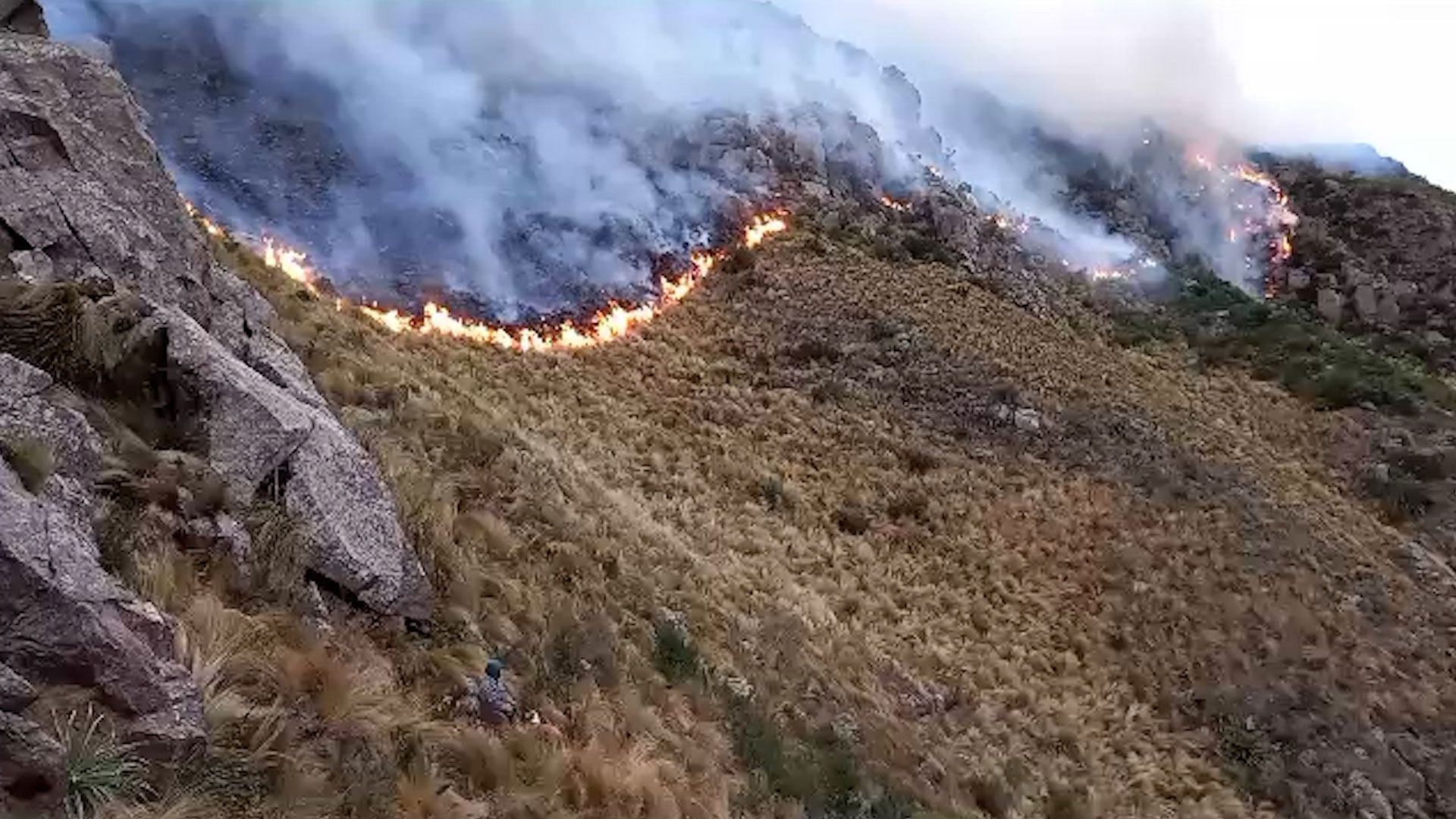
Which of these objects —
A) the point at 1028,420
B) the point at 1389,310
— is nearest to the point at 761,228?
the point at 1028,420

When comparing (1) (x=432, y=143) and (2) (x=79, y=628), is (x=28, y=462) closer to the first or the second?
(2) (x=79, y=628)

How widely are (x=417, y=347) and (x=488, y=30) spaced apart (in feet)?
83.4

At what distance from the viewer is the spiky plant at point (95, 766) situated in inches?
146

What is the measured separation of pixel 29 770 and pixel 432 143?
3017cm

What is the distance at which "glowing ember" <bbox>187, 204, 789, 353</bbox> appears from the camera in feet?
71.2

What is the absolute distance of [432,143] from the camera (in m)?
31.9

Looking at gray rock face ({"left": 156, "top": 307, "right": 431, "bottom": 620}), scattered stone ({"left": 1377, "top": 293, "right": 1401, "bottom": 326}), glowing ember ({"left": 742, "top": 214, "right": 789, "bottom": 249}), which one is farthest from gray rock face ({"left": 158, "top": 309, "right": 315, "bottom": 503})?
scattered stone ({"left": 1377, "top": 293, "right": 1401, "bottom": 326})

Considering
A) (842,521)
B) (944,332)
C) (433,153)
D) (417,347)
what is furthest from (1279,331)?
(417,347)

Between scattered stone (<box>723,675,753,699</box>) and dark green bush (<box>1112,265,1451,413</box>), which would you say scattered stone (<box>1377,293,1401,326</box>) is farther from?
scattered stone (<box>723,675,753,699</box>)

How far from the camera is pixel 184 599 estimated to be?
17.7 feet

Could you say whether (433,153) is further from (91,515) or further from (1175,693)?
(91,515)

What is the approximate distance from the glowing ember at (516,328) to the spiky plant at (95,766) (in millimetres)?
13440

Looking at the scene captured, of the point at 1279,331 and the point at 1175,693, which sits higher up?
the point at 1279,331

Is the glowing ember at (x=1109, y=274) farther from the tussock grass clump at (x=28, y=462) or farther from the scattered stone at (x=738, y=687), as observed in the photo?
the tussock grass clump at (x=28, y=462)
